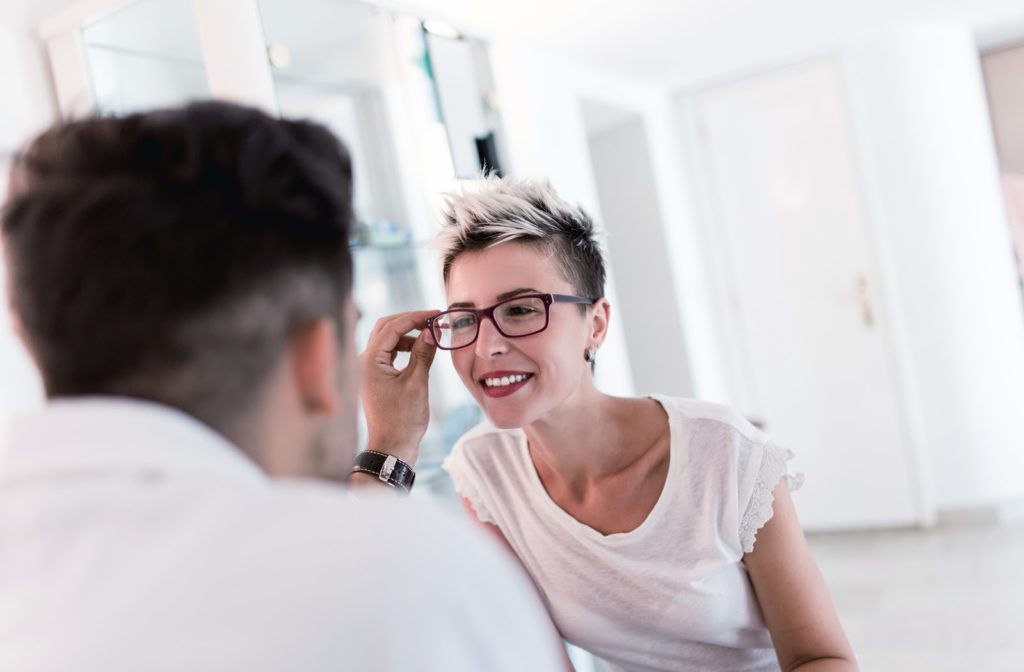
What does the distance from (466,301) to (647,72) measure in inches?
121

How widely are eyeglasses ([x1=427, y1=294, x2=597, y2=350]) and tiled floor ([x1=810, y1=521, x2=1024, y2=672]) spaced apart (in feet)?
7.57

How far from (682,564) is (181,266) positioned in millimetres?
1068

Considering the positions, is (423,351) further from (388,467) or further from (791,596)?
(791,596)

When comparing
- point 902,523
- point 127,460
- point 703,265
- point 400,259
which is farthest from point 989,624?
point 127,460

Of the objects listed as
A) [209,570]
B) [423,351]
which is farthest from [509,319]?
[209,570]

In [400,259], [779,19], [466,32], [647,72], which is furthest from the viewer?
[647,72]

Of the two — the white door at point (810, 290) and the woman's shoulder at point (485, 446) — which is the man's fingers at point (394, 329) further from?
the white door at point (810, 290)

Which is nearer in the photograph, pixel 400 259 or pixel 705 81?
pixel 400 259

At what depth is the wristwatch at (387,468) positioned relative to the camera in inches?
53.8

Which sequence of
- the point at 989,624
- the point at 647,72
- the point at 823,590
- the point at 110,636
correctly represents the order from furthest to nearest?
the point at 647,72 → the point at 989,624 → the point at 823,590 → the point at 110,636

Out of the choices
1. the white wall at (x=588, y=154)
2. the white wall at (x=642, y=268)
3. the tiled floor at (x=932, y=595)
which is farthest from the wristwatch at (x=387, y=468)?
the white wall at (x=642, y=268)

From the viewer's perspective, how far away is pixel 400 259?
252 centimetres

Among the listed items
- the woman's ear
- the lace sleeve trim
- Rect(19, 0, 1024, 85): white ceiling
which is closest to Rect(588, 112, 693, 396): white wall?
Rect(19, 0, 1024, 85): white ceiling

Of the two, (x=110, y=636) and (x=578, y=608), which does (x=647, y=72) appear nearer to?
(x=578, y=608)
